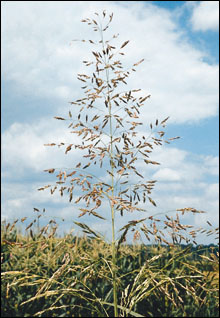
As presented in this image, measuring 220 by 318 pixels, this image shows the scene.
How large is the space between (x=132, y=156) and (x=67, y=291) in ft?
3.59

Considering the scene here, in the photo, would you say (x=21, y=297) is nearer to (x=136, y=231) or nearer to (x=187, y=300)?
(x=187, y=300)

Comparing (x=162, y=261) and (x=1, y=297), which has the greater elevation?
(x=162, y=261)

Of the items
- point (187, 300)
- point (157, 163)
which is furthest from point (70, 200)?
point (187, 300)

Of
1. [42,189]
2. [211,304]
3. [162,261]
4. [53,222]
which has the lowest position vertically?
[211,304]

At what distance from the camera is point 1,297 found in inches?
203

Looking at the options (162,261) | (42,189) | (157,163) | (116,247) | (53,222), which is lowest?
(162,261)

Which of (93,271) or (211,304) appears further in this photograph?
(211,304)

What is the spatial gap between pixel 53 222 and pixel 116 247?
1.74 feet

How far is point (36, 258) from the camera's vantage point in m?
5.50

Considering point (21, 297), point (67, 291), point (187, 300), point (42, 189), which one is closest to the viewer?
point (67, 291)

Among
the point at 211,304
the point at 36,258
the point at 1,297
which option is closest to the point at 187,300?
the point at 211,304

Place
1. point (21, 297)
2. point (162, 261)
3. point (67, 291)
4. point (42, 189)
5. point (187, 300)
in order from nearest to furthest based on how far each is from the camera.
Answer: point (67, 291)
point (42, 189)
point (21, 297)
point (187, 300)
point (162, 261)

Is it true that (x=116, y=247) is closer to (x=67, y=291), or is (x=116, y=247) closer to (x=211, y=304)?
(x=67, y=291)

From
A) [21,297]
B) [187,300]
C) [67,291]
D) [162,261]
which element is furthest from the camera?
[162,261]
